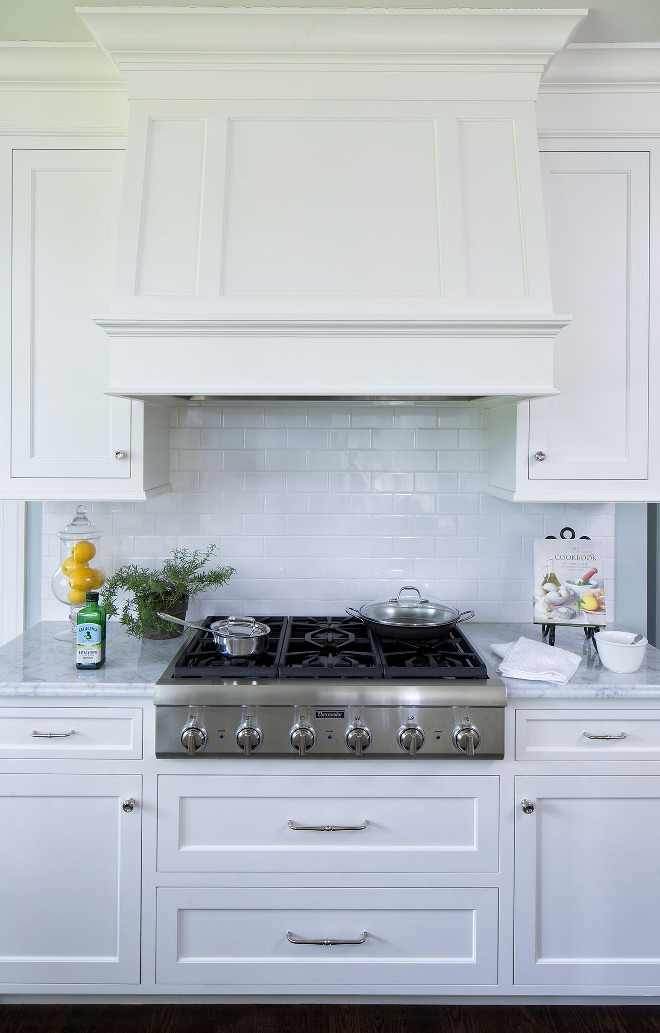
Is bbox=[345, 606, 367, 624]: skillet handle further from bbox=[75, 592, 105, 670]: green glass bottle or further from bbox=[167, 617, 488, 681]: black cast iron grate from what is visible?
bbox=[75, 592, 105, 670]: green glass bottle

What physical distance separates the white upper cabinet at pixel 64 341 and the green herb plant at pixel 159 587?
12.8 inches

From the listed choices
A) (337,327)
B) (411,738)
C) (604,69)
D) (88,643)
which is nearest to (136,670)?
(88,643)

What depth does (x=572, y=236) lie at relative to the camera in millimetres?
2271

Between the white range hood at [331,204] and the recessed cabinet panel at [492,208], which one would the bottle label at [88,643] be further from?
the recessed cabinet panel at [492,208]

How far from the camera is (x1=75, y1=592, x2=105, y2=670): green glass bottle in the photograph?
2137 millimetres

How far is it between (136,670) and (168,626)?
277 mm

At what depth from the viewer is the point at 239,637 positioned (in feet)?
7.02

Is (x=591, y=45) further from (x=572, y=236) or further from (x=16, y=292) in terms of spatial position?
(x=16, y=292)

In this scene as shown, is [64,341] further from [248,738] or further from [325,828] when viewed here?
[325,828]

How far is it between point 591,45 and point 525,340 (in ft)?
3.33

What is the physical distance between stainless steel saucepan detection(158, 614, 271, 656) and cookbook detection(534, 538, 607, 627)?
919 millimetres

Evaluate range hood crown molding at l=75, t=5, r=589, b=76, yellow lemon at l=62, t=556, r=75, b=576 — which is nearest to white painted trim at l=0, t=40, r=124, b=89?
range hood crown molding at l=75, t=5, r=589, b=76

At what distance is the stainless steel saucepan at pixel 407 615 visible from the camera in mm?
2273
